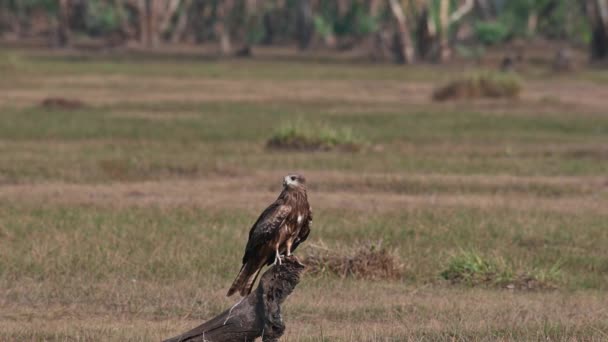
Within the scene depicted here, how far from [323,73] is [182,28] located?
166ft

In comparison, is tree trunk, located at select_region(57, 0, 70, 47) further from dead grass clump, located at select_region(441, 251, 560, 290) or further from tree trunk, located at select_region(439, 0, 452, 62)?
dead grass clump, located at select_region(441, 251, 560, 290)

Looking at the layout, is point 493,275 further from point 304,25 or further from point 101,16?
point 101,16

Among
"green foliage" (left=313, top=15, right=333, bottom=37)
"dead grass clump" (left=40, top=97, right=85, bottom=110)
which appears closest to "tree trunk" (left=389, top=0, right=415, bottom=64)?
"green foliage" (left=313, top=15, right=333, bottom=37)

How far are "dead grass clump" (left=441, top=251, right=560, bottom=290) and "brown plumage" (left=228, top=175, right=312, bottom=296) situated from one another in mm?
5331

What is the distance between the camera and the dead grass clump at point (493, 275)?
14.5m

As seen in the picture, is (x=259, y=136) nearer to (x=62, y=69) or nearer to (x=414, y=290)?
(x=414, y=290)

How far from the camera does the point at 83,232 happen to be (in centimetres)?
1709

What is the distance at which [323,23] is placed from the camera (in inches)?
3964

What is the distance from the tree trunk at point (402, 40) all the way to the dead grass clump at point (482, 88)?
3118 centimetres

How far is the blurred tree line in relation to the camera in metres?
78.0

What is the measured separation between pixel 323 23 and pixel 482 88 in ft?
188

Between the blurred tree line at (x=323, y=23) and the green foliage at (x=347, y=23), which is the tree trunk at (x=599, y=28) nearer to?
the blurred tree line at (x=323, y=23)

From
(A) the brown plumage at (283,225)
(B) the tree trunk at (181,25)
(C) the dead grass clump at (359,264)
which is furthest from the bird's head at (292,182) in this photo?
(B) the tree trunk at (181,25)

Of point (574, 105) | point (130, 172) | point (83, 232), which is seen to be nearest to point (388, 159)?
point (130, 172)
